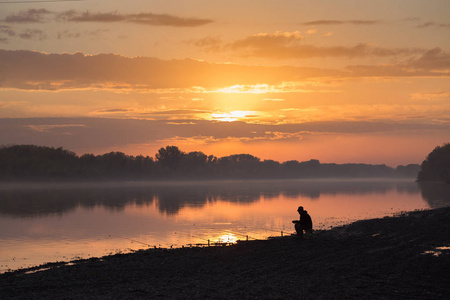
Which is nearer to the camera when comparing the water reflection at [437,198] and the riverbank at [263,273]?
Result: the riverbank at [263,273]

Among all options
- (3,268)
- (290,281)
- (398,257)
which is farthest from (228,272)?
(3,268)

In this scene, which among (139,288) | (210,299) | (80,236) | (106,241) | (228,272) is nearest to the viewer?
(210,299)

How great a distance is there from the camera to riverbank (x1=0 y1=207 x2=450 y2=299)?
60.7ft

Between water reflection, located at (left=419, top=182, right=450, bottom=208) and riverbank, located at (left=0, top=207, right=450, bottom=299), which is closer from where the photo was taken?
riverbank, located at (left=0, top=207, right=450, bottom=299)

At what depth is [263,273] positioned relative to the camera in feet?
72.5

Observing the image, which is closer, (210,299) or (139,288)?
(210,299)

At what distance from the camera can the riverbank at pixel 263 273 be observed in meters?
18.5

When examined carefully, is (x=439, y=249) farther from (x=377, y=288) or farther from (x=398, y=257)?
(x=377, y=288)

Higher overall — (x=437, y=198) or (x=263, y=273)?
(x=263, y=273)

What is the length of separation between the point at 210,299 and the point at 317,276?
5.49 metres

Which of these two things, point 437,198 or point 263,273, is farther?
point 437,198

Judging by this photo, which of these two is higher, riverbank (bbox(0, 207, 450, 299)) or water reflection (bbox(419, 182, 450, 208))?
riverbank (bbox(0, 207, 450, 299))

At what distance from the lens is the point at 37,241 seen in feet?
149

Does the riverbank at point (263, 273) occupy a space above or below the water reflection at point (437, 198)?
above
